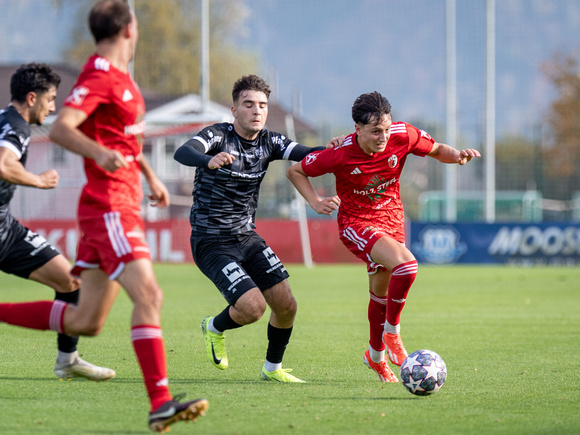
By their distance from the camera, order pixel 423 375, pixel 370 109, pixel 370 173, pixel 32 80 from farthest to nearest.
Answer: pixel 370 173 < pixel 370 109 < pixel 32 80 < pixel 423 375

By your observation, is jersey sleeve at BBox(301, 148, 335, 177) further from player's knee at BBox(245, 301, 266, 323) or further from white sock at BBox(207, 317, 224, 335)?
white sock at BBox(207, 317, 224, 335)

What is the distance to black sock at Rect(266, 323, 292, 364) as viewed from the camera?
6469mm

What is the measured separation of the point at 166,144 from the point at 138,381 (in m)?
24.2

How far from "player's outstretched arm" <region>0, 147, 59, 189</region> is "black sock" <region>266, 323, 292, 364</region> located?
2.14 metres

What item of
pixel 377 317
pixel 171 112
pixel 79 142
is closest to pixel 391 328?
pixel 377 317

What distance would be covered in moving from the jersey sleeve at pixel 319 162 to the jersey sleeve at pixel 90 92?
2.59 metres

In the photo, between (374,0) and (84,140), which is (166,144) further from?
(84,140)

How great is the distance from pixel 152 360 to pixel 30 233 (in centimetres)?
246

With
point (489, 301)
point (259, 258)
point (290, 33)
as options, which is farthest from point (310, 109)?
point (259, 258)

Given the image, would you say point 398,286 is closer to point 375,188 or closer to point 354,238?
point 354,238

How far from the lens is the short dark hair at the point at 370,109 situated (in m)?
6.56

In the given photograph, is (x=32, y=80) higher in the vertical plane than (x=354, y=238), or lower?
higher

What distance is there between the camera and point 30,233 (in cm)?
648

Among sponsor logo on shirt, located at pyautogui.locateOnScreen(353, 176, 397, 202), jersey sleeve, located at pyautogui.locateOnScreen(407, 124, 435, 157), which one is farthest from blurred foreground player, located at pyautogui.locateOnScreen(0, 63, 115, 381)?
jersey sleeve, located at pyautogui.locateOnScreen(407, 124, 435, 157)
